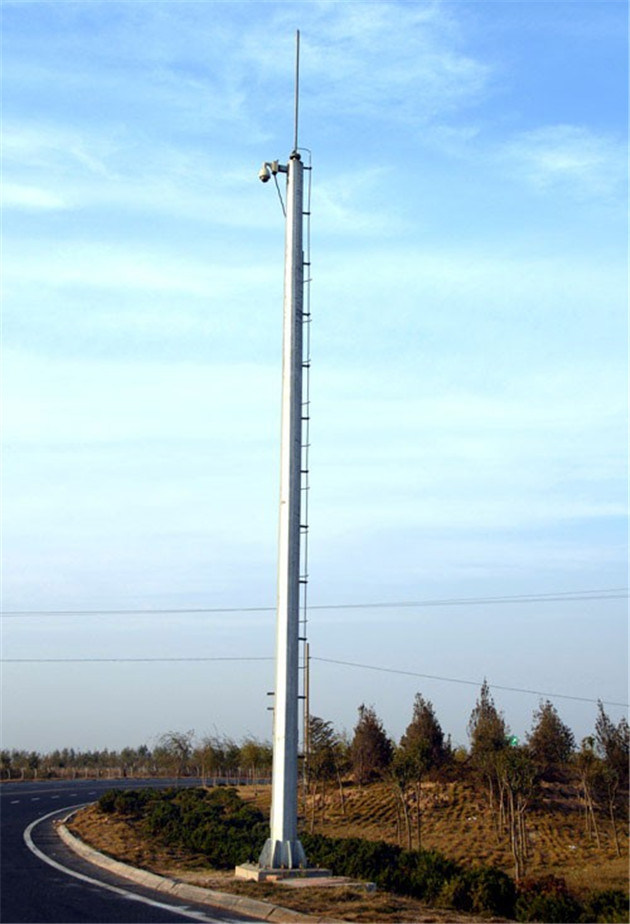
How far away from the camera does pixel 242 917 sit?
1154 centimetres

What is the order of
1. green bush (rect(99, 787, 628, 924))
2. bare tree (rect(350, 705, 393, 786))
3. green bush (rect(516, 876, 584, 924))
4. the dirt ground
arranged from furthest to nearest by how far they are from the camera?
1. bare tree (rect(350, 705, 393, 786))
2. green bush (rect(99, 787, 628, 924))
3. green bush (rect(516, 876, 584, 924))
4. the dirt ground

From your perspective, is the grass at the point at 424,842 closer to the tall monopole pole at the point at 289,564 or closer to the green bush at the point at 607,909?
the tall monopole pole at the point at 289,564

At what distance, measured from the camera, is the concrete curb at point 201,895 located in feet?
37.3

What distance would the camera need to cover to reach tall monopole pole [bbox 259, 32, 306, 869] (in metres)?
14.7

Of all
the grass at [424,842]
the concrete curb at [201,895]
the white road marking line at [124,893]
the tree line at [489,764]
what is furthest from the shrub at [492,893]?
the tree line at [489,764]

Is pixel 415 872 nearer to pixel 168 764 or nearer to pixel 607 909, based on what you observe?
pixel 607 909

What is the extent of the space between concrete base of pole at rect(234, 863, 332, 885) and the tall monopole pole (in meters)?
0.17

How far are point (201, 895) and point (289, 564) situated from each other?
186 inches

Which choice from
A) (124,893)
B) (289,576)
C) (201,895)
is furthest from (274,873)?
(289,576)

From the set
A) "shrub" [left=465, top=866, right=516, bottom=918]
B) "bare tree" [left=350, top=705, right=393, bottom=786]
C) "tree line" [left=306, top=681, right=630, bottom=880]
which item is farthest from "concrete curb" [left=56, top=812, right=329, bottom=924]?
"bare tree" [left=350, top=705, right=393, bottom=786]

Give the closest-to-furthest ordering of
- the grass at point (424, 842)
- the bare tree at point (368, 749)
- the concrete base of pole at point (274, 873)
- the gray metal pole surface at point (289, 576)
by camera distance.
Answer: the grass at point (424, 842)
the concrete base of pole at point (274, 873)
the gray metal pole surface at point (289, 576)
the bare tree at point (368, 749)

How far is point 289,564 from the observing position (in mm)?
15375

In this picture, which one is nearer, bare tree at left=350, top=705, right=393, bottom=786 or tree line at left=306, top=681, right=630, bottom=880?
tree line at left=306, top=681, right=630, bottom=880

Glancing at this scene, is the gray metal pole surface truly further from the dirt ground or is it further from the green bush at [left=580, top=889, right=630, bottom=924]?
the green bush at [left=580, top=889, right=630, bottom=924]
